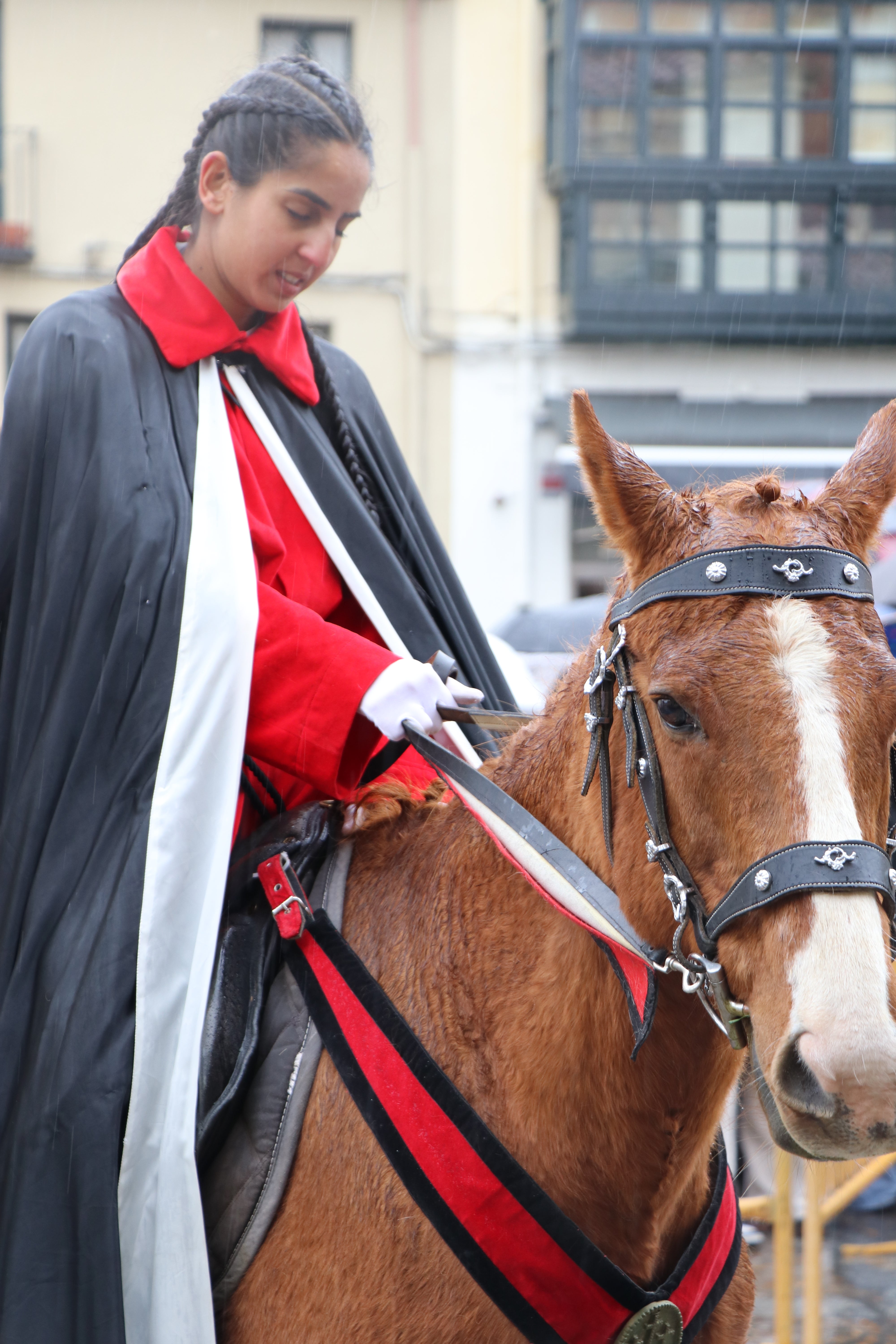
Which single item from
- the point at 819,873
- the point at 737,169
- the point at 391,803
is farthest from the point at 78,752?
the point at 737,169

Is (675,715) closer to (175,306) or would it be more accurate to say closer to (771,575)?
(771,575)

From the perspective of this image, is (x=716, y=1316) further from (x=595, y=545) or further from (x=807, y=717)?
(x=595, y=545)

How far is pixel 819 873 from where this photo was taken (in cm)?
150

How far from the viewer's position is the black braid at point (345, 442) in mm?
2760

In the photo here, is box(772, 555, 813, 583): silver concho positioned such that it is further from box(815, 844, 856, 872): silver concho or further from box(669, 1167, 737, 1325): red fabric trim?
box(669, 1167, 737, 1325): red fabric trim

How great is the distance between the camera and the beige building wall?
1427 cm

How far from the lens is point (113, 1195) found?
203cm

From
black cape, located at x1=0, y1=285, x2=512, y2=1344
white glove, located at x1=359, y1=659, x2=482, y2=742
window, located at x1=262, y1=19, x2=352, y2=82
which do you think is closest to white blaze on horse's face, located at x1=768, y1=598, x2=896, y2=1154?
white glove, located at x1=359, y1=659, x2=482, y2=742

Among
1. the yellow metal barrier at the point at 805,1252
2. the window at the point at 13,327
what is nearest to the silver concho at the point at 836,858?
the yellow metal barrier at the point at 805,1252

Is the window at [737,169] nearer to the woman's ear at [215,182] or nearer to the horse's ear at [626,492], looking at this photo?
the woman's ear at [215,182]

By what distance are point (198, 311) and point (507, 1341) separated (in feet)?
6.00

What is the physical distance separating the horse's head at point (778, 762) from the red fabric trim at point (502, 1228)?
17.7 inches

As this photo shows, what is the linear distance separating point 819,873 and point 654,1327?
839 mm

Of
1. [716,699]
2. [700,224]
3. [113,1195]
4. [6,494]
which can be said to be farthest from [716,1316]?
[700,224]
